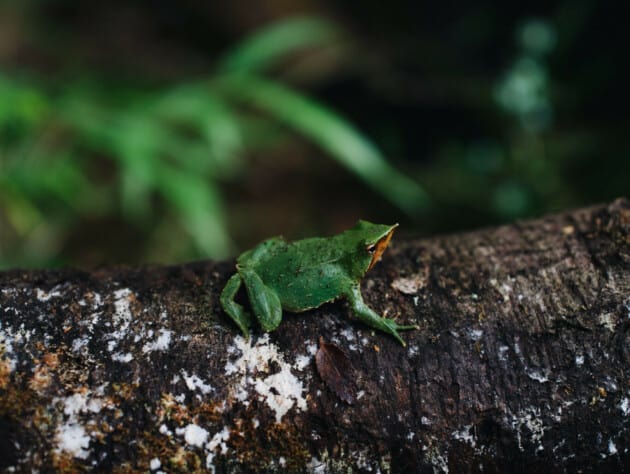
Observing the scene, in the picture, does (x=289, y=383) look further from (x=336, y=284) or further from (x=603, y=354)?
(x=603, y=354)

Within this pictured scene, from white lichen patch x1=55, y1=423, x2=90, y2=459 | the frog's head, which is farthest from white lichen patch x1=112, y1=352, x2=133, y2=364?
the frog's head

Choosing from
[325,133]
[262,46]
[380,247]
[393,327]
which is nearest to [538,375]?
[393,327]

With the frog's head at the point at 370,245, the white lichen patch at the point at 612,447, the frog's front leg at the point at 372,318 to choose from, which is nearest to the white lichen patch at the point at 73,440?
the frog's front leg at the point at 372,318

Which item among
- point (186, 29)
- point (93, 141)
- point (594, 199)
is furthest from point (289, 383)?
point (186, 29)

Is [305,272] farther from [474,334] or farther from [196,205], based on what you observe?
[196,205]

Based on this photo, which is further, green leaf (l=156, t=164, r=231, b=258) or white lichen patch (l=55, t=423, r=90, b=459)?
green leaf (l=156, t=164, r=231, b=258)

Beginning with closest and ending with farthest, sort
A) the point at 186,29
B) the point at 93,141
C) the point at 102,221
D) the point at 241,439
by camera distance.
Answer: the point at 241,439 < the point at 93,141 < the point at 102,221 < the point at 186,29

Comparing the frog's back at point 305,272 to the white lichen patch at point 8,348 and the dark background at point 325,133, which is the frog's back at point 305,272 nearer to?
the white lichen patch at point 8,348

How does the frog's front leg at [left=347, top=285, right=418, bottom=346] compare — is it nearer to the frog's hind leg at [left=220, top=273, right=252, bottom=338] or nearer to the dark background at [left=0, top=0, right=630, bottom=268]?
the frog's hind leg at [left=220, top=273, right=252, bottom=338]
